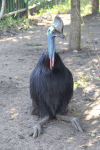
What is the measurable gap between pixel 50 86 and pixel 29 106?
103cm

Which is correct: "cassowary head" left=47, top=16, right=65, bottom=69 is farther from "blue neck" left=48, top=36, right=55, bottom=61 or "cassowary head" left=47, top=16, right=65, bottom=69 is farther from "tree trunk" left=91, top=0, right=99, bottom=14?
"tree trunk" left=91, top=0, right=99, bottom=14

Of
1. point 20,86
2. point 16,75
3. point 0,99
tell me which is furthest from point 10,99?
point 16,75

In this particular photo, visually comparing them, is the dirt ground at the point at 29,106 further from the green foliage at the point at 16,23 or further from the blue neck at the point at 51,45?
the green foliage at the point at 16,23

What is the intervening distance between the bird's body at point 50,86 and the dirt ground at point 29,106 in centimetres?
35

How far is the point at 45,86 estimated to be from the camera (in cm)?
308

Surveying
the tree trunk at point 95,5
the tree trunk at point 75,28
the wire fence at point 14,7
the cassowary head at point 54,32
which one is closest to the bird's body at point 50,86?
the cassowary head at point 54,32

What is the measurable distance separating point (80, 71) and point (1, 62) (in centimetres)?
239

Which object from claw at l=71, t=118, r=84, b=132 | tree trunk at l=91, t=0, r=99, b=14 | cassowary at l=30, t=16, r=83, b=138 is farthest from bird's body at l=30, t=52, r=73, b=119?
tree trunk at l=91, t=0, r=99, b=14

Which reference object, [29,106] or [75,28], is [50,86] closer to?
[29,106]

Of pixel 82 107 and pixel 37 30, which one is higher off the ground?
pixel 37 30

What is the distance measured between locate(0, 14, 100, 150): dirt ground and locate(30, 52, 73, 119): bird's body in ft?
1.16

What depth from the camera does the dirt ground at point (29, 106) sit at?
9.40 ft

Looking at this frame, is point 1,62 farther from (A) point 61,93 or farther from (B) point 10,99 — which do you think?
(A) point 61,93

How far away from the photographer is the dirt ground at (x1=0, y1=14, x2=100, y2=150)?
9.40 ft
